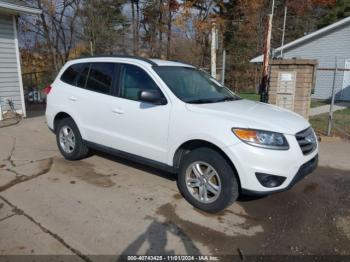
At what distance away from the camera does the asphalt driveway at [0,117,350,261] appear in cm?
306

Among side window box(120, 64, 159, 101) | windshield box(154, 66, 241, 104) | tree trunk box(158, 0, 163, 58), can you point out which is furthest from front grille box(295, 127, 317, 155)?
tree trunk box(158, 0, 163, 58)

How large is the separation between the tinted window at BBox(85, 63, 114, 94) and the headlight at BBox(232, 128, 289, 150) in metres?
2.21

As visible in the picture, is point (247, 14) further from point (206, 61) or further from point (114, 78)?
point (114, 78)

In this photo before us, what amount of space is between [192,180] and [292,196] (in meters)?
1.52

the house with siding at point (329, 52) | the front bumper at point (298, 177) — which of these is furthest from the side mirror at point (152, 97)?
the house with siding at point (329, 52)

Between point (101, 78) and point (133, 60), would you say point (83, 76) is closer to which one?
point (101, 78)

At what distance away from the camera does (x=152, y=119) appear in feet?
13.3

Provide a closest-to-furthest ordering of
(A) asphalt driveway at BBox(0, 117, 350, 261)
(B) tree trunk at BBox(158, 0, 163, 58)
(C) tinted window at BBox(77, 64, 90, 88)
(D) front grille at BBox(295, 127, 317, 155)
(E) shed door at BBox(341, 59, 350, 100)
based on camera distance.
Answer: (A) asphalt driveway at BBox(0, 117, 350, 261), (D) front grille at BBox(295, 127, 317, 155), (C) tinted window at BBox(77, 64, 90, 88), (E) shed door at BBox(341, 59, 350, 100), (B) tree trunk at BBox(158, 0, 163, 58)

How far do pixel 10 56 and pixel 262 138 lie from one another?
26.7 ft

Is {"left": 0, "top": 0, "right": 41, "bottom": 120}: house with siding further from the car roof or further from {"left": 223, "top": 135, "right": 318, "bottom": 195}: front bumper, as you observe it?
{"left": 223, "top": 135, "right": 318, "bottom": 195}: front bumper

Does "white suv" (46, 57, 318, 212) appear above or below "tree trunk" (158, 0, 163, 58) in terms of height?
below

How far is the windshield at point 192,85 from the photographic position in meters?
4.12

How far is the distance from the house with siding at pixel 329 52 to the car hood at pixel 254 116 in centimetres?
1492

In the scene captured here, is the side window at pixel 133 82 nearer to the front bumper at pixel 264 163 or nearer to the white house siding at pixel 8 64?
the front bumper at pixel 264 163
